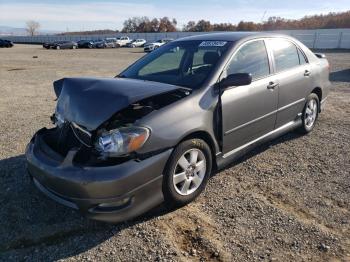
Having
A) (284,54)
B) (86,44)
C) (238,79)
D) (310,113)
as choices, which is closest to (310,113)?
(310,113)

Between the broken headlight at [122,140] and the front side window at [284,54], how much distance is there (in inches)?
102

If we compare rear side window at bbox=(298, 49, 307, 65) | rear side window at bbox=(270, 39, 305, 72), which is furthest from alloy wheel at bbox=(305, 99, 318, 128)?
rear side window at bbox=(270, 39, 305, 72)

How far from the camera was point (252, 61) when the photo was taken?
4.73 metres

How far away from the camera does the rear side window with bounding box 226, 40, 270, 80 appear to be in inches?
175

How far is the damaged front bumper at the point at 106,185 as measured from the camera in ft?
10.3

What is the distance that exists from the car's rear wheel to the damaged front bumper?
10.6 feet

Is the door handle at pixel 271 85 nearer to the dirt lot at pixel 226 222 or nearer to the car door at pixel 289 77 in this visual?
the car door at pixel 289 77

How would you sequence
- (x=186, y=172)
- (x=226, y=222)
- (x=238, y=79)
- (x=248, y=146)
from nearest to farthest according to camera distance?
(x=226, y=222) < (x=186, y=172) < (x=238, y=79) < (x=248, y=146)

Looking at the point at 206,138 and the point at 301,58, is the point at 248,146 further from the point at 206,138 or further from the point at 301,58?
the point at 301,58

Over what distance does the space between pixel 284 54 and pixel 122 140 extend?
3181mm

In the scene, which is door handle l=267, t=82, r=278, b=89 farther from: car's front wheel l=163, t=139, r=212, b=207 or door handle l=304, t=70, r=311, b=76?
car's front wheel l=163, t=139, r=212, b=207

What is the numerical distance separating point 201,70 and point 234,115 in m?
0.66

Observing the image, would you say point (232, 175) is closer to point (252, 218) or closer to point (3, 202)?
point (252, 218)

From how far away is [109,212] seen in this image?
322 cm
